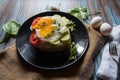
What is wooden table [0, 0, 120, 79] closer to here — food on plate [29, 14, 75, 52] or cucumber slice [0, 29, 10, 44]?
cucumber slice [0, 29, 10, 44]

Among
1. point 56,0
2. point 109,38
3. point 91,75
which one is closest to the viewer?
point 91,75

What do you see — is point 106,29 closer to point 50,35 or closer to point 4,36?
point 50,35

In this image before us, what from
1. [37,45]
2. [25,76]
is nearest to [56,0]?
[37,45]

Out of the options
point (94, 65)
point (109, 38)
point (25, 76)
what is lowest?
point (25, 76)

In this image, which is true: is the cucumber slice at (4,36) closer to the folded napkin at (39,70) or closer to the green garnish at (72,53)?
the folded napkin at (39,70)

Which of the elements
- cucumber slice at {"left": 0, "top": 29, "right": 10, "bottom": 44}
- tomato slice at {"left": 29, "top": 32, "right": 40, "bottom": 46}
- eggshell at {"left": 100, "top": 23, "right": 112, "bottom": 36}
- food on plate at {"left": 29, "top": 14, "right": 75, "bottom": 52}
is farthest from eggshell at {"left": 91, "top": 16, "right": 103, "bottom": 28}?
cucumber slice at {"left": 0, "top": 29, "right": 10, "bottom": 44}

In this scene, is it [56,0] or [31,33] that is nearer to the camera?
[31,33]

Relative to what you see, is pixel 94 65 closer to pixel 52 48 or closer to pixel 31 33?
pixel 52 48
